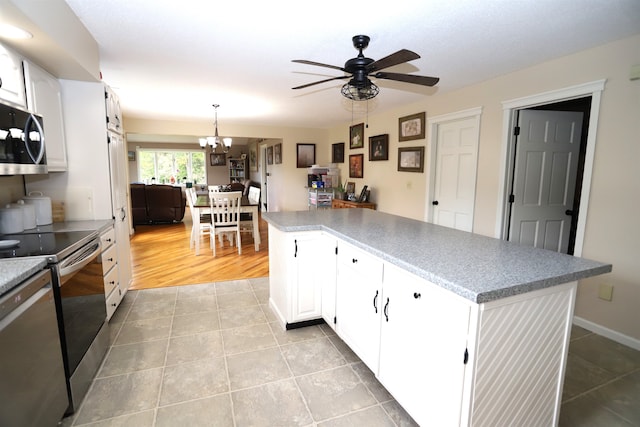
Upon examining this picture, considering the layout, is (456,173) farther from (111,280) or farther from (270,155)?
(270,155)

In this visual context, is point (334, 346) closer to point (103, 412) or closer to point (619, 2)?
point (103, 412)

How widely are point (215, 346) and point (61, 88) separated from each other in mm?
2300

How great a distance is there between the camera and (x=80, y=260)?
5.87 ft

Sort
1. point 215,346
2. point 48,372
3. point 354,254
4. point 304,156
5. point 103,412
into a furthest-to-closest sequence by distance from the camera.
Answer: point 304,156
point 215,346
point 354,254
point 103,412
point 48,372

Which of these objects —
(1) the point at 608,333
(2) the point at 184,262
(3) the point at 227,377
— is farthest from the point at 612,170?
(2) the point at 184,262

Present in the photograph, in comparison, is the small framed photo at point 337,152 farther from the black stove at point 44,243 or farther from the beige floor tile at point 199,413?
the beige floor tile at point 199,413

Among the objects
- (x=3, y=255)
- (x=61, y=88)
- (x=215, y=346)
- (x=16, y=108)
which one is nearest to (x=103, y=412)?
(x=215, y=346)

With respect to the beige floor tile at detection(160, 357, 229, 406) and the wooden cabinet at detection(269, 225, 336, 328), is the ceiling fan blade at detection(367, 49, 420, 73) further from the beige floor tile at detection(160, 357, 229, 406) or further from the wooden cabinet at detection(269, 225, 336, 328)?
the beige floor tile at detection(160, 357, 229, 406)

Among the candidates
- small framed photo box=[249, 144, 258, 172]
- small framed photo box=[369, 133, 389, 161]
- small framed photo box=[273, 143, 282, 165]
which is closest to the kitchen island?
small framed photo box=[369, 133, 389, 161]

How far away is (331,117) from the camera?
18.4ft

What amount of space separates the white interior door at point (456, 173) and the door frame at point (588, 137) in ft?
1.17

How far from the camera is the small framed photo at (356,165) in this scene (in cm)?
587

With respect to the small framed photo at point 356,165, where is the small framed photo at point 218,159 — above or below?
above

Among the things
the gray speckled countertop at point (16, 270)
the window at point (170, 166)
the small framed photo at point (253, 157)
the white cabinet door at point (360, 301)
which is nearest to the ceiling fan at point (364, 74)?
the white cabinet door at point (360, 301)
